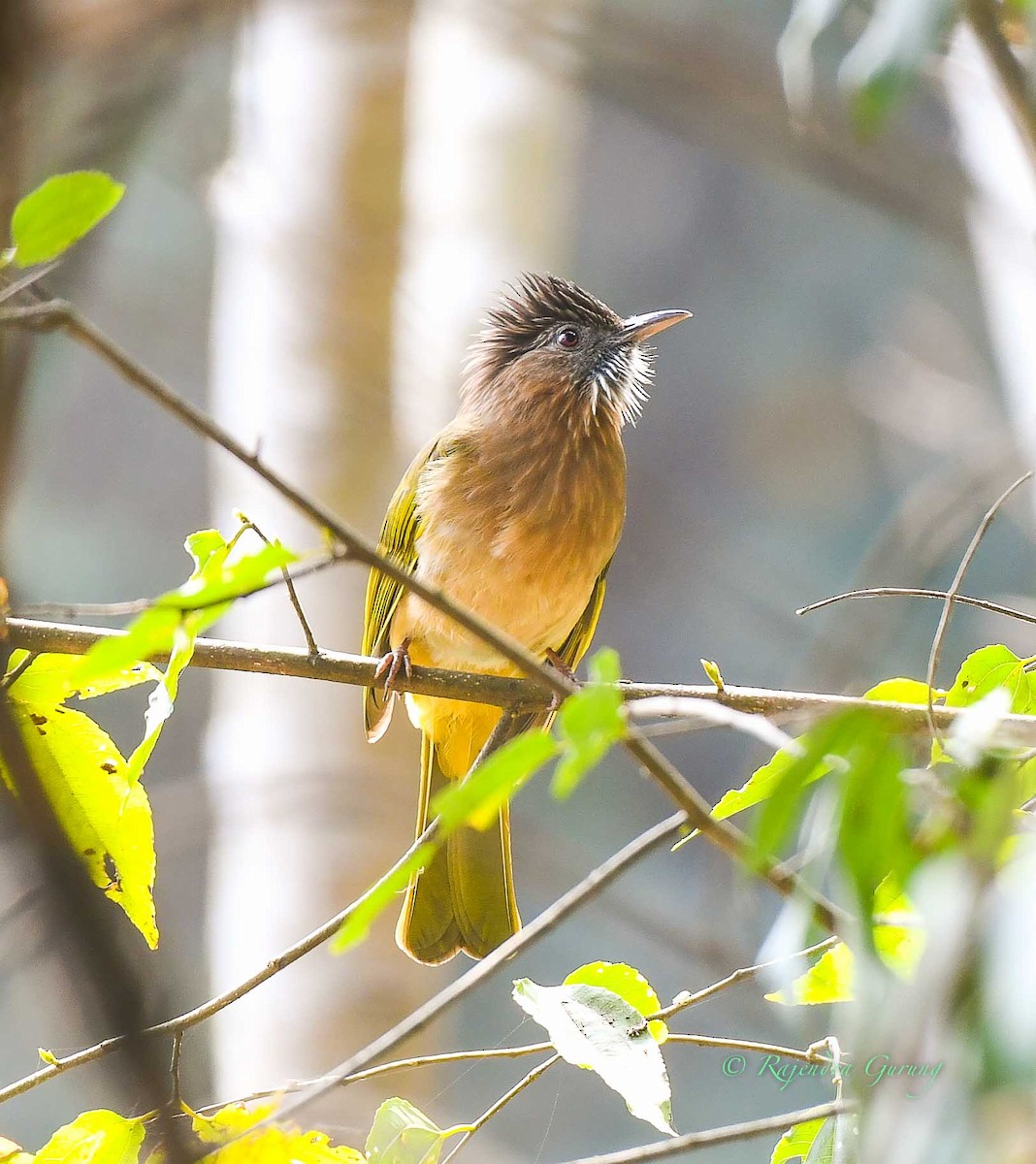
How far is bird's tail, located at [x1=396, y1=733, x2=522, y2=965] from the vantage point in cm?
256

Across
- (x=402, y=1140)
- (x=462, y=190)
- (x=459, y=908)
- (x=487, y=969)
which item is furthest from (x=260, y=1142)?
(x=462, y=190)

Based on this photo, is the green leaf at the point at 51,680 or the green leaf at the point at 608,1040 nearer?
the green leaf at the point at 608,1040

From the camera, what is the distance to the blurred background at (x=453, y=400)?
265 centimetres

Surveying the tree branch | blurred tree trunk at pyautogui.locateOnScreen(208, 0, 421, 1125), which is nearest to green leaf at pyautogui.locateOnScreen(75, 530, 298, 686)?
the tree branch

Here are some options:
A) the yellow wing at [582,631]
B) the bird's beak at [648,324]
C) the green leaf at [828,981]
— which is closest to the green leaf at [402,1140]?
the green leaf at [828,981]

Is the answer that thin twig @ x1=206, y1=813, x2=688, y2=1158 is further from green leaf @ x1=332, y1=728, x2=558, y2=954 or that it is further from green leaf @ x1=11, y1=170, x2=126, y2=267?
green leaf @ x1=11, y1=170, x2=126, y2=267

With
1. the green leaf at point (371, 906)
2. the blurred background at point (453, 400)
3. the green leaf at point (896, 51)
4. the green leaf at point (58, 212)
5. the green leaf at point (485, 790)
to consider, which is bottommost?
the blurred background at point (453, 400)

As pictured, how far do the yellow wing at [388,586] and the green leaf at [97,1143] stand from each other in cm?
134

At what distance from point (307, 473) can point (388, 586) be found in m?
1.32

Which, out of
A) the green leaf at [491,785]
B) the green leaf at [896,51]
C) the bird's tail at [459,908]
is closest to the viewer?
the green leaf at [491,785]

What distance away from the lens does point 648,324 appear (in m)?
3.06

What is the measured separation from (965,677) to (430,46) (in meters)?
4.42

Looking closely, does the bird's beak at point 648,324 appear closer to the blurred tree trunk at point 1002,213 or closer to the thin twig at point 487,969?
the blurred tree trunk at point 1002,213

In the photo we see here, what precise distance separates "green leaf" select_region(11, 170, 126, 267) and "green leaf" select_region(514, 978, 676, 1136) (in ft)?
2.79
